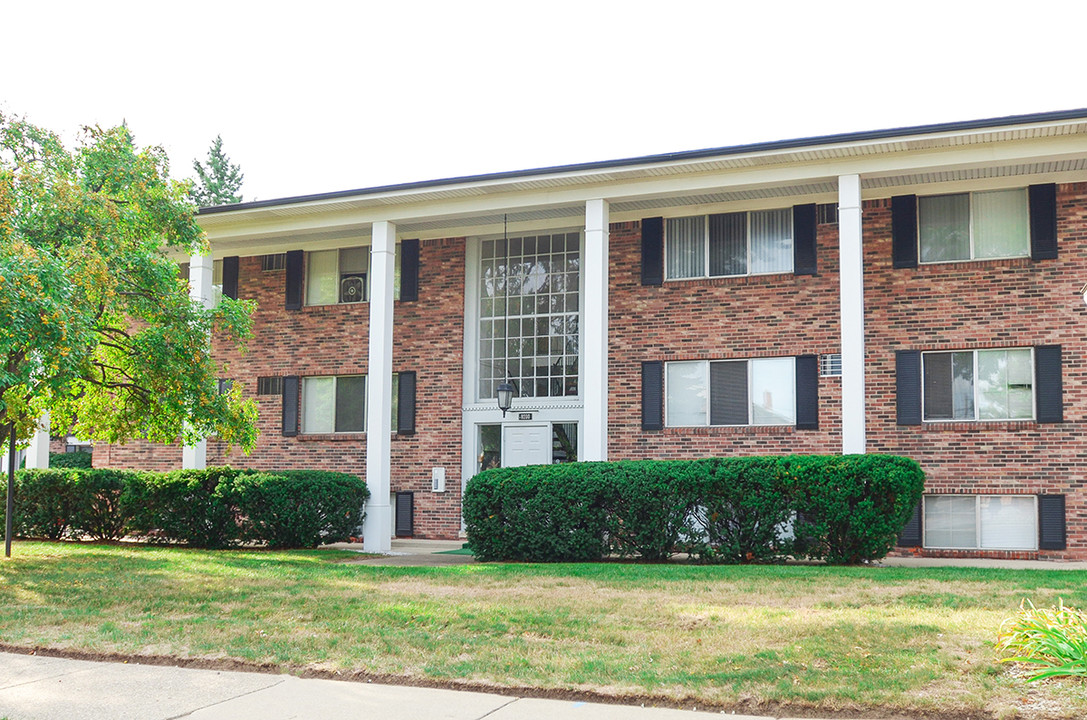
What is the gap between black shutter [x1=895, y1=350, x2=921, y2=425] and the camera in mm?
15133

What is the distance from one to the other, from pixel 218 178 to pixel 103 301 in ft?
130

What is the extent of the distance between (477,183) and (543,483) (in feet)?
16.0

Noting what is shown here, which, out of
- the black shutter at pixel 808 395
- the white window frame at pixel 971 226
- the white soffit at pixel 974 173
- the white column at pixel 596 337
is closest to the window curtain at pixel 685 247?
the white column at pixel 596 337

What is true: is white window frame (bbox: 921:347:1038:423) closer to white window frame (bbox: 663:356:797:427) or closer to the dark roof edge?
white window frame (bbox: 663:356:797:427)

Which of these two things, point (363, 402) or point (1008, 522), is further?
point (363, 402)

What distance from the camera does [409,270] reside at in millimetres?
18500

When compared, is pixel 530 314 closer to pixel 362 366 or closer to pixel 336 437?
pixel 362 366

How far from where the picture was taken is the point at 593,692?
5.79 metres

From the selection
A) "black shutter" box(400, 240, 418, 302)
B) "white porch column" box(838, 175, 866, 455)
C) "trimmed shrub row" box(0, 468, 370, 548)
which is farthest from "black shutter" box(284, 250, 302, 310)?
"white porch column" box(838, 175, 866, 455)

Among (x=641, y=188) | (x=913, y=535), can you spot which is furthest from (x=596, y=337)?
(x=913, y=535)

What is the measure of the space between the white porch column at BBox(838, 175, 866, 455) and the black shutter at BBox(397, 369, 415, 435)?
25.5 ft

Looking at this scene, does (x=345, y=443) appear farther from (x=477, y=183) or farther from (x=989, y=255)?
(x=989, y=255)

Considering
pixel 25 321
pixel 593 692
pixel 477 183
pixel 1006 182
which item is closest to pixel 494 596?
pixel 593 692

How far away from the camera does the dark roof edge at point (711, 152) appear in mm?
12852
